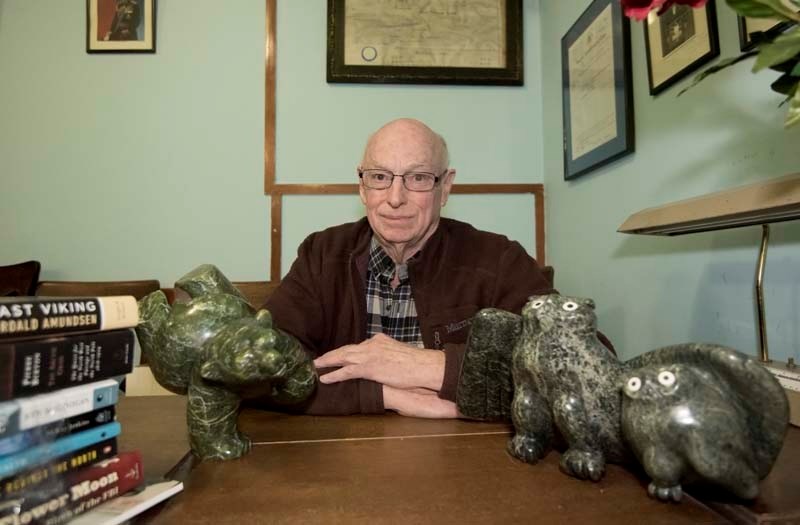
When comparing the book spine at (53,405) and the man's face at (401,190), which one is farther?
the man's face at (401,190)

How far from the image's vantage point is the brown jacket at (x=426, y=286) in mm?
1082

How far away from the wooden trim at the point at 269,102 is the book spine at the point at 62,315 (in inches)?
57.7

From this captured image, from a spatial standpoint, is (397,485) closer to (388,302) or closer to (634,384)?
(634,384)

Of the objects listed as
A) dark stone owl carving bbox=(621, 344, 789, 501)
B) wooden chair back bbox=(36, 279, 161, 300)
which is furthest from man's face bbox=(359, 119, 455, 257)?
wooden chair back bbox=(36, 279, 161, 300)

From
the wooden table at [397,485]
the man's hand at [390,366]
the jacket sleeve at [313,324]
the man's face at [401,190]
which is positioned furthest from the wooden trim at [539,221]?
the wooden table at [397,485]

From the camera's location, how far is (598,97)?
1.49m

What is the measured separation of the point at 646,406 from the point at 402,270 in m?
0.79

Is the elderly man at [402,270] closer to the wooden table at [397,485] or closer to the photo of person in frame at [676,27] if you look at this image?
the wooden table at [397,485]

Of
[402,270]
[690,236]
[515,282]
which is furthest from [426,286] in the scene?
A: [690,236]

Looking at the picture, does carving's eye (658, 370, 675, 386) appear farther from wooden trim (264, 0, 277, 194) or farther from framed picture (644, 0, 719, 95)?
wooden trim (264, 0, 277, 194)

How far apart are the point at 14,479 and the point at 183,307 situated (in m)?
0.22

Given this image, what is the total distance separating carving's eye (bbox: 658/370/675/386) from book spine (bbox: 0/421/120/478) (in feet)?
1.86

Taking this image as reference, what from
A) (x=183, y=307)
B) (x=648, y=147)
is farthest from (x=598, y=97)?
(x=183, y=307)

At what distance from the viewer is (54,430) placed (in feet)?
1.47
